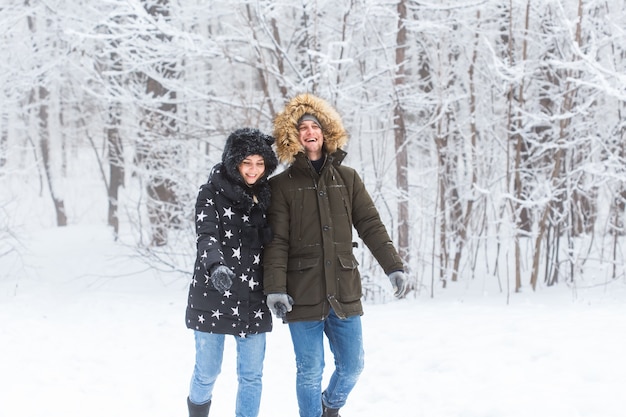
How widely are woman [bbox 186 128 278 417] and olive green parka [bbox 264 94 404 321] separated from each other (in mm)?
98

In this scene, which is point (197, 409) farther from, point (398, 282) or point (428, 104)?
point (428, 104)

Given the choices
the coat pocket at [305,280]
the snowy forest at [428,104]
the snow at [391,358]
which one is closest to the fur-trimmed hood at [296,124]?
the coat pocket at [305,280]

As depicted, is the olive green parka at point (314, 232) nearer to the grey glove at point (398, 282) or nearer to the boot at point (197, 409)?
the grey glove at point (398, 282)

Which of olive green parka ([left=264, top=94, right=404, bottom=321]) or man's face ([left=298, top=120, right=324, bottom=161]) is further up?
man's face ([left=298, top=120, right=324, bottom=161])

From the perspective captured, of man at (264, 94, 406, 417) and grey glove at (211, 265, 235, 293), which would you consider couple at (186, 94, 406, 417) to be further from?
grey glove at (211, 265, 235, 293)

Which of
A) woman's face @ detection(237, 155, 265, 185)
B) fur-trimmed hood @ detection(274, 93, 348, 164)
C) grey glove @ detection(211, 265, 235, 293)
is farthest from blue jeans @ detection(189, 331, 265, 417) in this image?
fur-trimmed hood @ detection(274, 93, 348, 164)

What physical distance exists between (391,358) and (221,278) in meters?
2.42

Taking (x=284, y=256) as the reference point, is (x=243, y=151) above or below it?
above

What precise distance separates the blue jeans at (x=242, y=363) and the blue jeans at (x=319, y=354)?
8.1 inches

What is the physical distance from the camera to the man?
10.3ft

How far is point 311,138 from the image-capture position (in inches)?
129

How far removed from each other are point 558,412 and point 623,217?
5671 mm

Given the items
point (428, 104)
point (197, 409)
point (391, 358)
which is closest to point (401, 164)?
point (428, 104)

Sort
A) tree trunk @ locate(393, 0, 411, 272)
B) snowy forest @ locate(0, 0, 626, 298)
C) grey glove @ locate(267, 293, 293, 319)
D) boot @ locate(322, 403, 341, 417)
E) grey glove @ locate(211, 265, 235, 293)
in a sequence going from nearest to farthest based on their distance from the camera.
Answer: grey glove @ locate(211, 265, 235, 293) → grey glove @ locate(267, 293, 293, 319) → boot @ locate(322, 403, 341, 417) → snowy forest @ locate(0, 0, 626, 298) → tree trunk @ locate(393, 0, 411, 272)
